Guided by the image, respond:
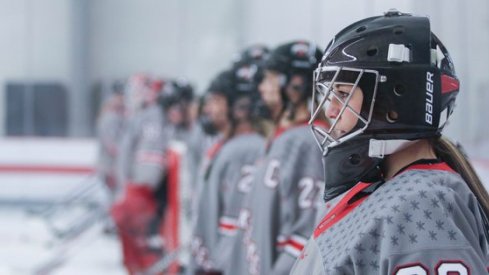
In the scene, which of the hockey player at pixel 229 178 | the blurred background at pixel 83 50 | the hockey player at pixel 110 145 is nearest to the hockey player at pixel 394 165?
the hockey player at pixel 229 178

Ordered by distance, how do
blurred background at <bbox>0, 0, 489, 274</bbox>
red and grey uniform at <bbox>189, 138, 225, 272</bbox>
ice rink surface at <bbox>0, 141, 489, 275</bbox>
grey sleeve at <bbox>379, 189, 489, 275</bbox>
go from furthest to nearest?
blurred background at <bbox>0, 0, 489, 274</bbox> < ice rink surface at <bbox>0, 141, 489, 275</bbox> < red and grey uniform at <bbox>189, 138, 225, 272</bbox> < grey sleeve at <bbox>379, 189, 489, 275</bbox>

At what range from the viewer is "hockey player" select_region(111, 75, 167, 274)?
20.3ft

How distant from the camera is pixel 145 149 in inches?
248

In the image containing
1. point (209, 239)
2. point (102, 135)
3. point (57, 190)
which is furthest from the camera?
point (57, 190)

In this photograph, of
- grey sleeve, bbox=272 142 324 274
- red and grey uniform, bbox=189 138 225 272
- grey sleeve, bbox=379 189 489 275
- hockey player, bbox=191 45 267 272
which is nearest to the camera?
grey sleeve, bbox=379 189 489 275

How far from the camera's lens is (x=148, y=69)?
12.1m

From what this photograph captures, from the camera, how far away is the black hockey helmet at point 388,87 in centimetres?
159

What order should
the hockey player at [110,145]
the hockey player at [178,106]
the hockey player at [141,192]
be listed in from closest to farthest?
the hockey player at [141,192]
the hockey player at [178,106]
the hockey player at [110,145]

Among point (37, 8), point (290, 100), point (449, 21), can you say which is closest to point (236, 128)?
point (290, 100)

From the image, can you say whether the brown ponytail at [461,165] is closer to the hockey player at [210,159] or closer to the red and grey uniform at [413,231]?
the red and grey uniform at [413,231]

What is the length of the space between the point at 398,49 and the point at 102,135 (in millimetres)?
7641

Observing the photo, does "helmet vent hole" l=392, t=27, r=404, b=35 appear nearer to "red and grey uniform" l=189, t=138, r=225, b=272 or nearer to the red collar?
the red collar

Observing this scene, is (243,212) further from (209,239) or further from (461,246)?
(461,246)

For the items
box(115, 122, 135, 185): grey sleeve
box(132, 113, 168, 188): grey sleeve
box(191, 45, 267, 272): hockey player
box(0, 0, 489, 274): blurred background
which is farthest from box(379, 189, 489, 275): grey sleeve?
box(0, 0, 489, 274): blurred background
